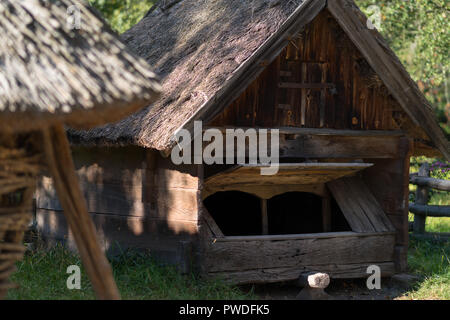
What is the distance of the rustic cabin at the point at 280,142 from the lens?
710cm

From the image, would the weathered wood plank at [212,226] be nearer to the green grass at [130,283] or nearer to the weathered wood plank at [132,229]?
the weathered wood plank at [132,229]

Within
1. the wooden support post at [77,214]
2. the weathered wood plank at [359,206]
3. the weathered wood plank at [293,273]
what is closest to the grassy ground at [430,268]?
the weathered wood plank at [293,273]

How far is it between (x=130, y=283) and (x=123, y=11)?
43.9 ft

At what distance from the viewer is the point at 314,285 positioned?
294 inches

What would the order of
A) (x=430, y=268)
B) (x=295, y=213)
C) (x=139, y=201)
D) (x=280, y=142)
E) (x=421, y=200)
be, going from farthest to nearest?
(x=421, y=200), (x=295, y=213), (x=430, y=268), (x=139, y=201), (x=280, y=142)

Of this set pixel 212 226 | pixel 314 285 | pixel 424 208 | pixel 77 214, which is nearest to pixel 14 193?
pixel 77 214

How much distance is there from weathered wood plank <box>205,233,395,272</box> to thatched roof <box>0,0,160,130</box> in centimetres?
293

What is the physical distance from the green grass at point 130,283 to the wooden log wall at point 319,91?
1712 mm

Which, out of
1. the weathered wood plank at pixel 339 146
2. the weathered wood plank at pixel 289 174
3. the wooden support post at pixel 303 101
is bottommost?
the weathered wood plank at pixel 289 174

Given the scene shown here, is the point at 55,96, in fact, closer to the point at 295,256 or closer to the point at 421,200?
the point at 295,256

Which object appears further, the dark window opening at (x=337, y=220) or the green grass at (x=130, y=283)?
the dark window opening at (x=337, y=220)

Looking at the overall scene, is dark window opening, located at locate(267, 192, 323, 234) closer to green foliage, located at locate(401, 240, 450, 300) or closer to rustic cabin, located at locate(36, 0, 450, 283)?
rustic cabin, located at locate(36, 0, 450, 283)
